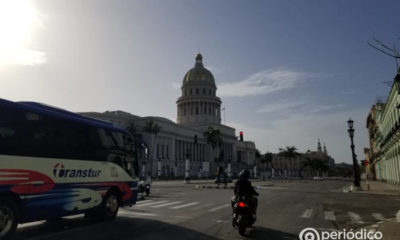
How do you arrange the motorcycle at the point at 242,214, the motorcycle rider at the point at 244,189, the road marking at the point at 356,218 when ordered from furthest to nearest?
the road marking at the point at 356,218, the motorcycle rider at the point at 244,189, the motorcycle at the point at 242,214

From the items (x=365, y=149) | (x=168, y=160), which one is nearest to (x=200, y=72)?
(x=168, y=160)

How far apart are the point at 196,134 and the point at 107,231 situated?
98796 millimetres

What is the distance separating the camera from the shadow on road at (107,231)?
25.8 feet

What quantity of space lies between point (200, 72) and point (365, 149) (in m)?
76.5

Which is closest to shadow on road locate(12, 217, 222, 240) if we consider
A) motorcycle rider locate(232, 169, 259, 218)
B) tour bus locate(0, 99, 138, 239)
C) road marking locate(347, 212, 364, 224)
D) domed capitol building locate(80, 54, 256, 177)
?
tour bus locate(0, 99, 138, 239)

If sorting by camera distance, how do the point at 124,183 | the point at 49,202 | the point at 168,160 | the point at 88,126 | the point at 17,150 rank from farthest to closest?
the point at 168,160, the point at 124,183, the point at 88,126, the point at 49,202, the point at 17,150

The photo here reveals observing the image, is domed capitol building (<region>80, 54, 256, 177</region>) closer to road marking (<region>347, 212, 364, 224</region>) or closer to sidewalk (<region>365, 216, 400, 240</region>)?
road marking (<region>347, 212, 364, 224</region>)

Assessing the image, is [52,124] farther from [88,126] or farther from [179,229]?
[179,229]

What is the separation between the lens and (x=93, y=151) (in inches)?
400

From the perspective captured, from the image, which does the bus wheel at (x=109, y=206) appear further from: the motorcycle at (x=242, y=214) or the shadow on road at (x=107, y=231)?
the motorcycle at (x=242, y=214)
